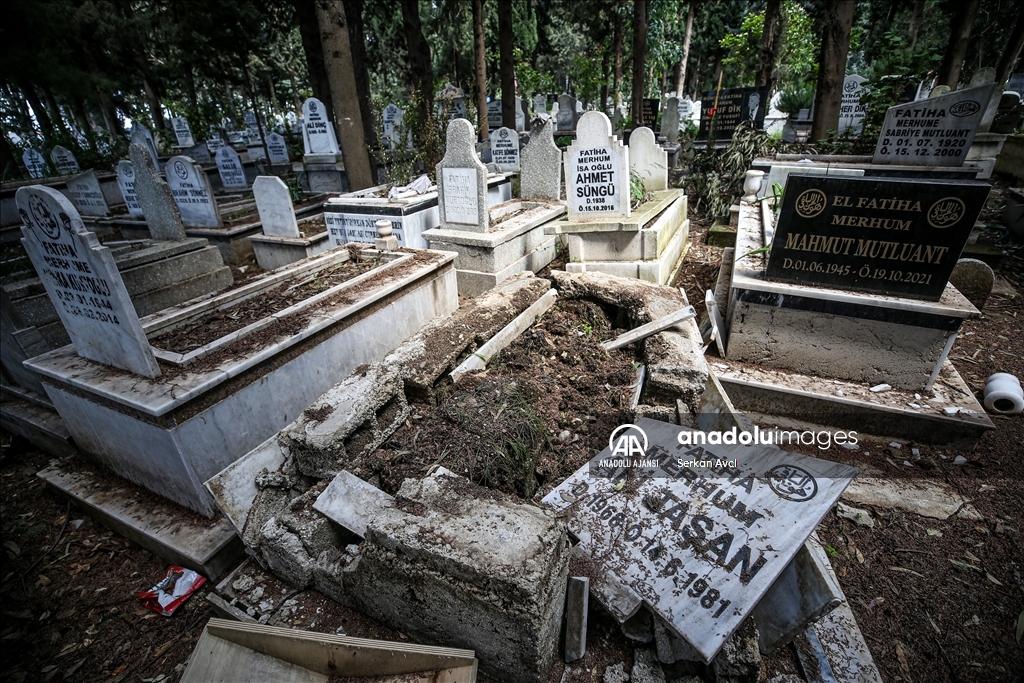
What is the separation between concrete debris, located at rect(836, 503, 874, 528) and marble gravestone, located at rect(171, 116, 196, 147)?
2155 centimetres

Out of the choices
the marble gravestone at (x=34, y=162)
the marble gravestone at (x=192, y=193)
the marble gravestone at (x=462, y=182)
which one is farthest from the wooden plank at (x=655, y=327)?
the marble gravestone at (x=34, y=162)

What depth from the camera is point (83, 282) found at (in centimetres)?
300

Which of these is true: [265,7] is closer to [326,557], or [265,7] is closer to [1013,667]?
[326,557]

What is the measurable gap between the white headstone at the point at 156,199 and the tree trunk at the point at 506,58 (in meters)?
8.02

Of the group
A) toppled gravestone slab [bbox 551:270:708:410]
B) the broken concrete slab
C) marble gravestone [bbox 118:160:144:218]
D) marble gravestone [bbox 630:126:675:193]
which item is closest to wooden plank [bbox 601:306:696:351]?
toppled gravestone slab [bbox 551:270:708:410]

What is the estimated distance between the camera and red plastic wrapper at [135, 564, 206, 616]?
2781 mm

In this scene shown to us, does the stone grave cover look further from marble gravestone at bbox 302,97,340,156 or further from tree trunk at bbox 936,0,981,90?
tree trunk at bbox 936,0,981,90

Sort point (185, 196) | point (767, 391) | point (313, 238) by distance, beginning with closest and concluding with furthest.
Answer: point (767, 391) → point (313, 238) → point (185, 196)

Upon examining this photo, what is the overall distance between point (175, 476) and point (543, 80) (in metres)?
24.5

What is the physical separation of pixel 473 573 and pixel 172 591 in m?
2.41

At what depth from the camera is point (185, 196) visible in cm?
742

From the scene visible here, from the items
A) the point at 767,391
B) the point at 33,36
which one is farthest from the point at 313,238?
the point at 33,36

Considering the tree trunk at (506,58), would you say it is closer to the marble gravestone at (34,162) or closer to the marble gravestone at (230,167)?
the marble gravestone at (230,167)

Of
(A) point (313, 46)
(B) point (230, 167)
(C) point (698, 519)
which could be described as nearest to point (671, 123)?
(A) point (313, 46)
